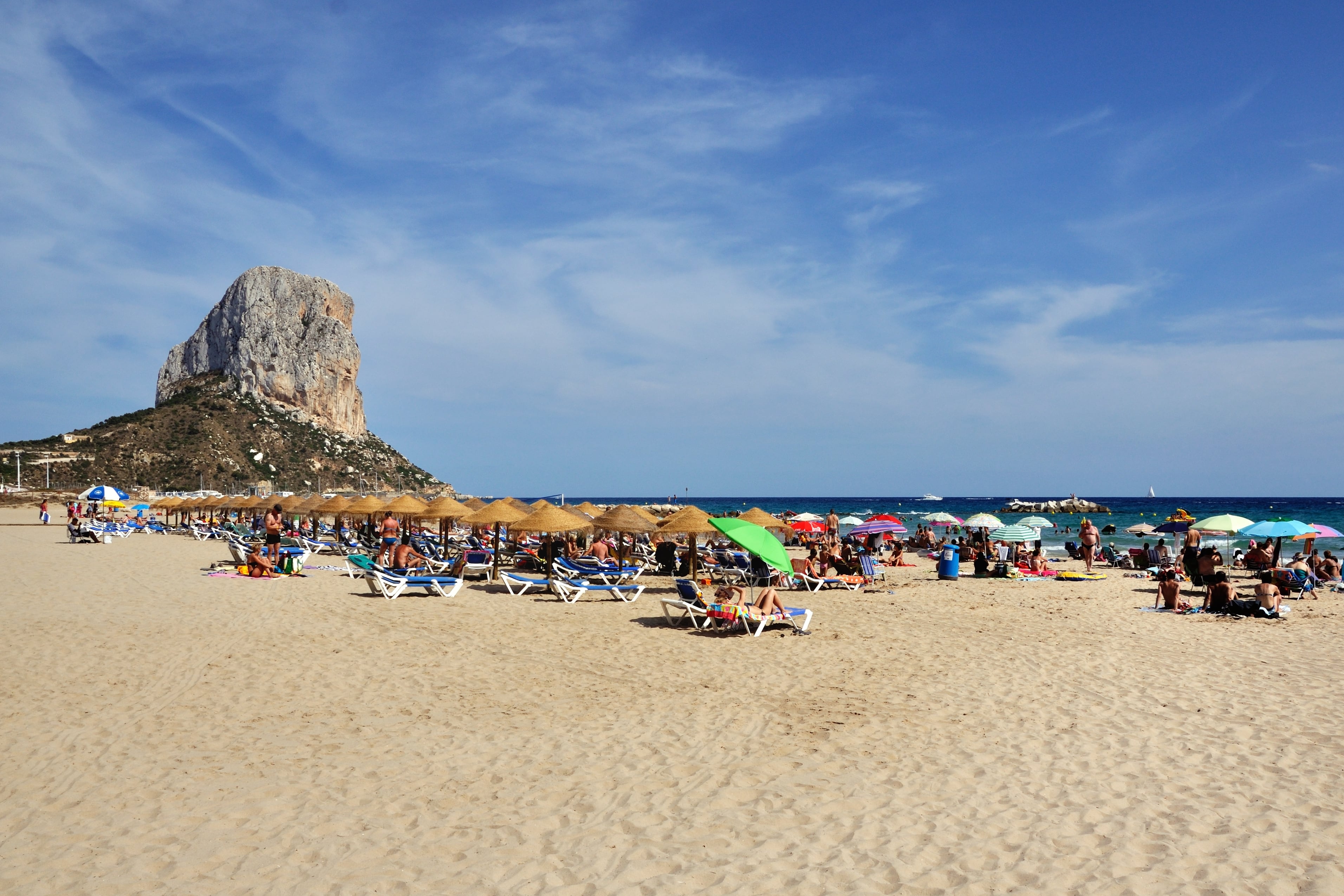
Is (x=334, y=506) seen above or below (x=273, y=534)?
above

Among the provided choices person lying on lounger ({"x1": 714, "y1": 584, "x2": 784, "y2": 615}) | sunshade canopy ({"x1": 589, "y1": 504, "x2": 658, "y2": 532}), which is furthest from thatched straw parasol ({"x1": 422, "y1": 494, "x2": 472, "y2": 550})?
person lying on lounger ({"x1": 714, "y1": 584, "x2": 784, "y2": 615})

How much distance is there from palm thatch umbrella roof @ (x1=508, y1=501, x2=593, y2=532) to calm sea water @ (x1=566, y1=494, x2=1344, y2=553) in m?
21.2

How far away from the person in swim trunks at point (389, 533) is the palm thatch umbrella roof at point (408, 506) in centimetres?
17

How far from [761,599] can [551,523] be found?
5.13 meters

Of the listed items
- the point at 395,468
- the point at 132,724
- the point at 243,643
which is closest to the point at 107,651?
the point at 243,643

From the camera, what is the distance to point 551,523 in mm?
14141

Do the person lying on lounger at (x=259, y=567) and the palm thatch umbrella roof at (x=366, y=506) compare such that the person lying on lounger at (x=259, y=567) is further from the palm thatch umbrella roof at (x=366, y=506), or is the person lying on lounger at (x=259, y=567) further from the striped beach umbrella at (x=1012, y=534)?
the striped beach umbrella at (x=1012, y=534)

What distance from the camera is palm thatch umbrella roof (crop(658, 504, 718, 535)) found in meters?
14.1

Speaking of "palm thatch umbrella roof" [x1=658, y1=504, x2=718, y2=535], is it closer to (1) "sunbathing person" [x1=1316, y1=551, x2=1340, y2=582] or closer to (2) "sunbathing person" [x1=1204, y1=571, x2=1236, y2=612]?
(2) "sunbathing person" [x1=1204, y1=571, x2=1236, y2=612]

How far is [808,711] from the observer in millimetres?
6445

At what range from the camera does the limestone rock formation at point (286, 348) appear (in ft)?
274

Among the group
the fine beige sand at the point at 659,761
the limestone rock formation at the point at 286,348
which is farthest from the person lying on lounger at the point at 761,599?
the limestone rock formation at the point at 286,348

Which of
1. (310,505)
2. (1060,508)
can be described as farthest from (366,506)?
(1060,508)

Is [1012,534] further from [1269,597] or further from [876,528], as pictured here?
[1269,597]
